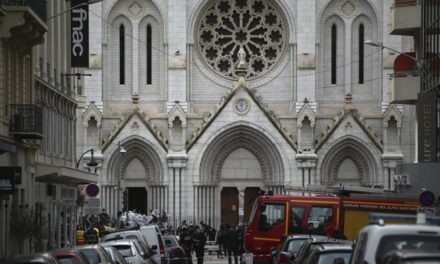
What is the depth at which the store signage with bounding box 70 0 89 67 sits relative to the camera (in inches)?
1946

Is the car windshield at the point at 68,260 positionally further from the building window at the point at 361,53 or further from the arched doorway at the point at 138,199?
the building window at the point at 361,53

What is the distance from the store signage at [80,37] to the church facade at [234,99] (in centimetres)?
2095

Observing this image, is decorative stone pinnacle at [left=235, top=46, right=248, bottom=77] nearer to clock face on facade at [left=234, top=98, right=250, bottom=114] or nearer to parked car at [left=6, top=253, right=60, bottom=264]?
clock face on facade at [left=234, top=98, right=250, bottom=114]

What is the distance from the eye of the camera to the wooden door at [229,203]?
2963 inches

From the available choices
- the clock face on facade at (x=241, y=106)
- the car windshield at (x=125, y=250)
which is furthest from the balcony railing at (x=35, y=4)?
the clock face on facade at (x=241, y=106)

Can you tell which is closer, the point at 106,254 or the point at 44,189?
the point at 106,254

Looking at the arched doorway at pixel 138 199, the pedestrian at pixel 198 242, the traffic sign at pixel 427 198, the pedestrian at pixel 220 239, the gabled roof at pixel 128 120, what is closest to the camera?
the traffic sign at pixel 427 198

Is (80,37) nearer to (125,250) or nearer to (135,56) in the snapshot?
(125,250)

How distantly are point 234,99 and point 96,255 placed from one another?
4635 centimetres

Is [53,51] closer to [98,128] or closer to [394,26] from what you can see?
[394,26]

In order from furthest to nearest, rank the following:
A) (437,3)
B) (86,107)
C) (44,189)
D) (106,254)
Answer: (86,107) < (44,189) < (437,3) < (106,254)

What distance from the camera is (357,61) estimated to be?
73.4m

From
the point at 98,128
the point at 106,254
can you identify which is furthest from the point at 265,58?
the point at 106,254

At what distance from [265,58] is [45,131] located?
2840 cm
